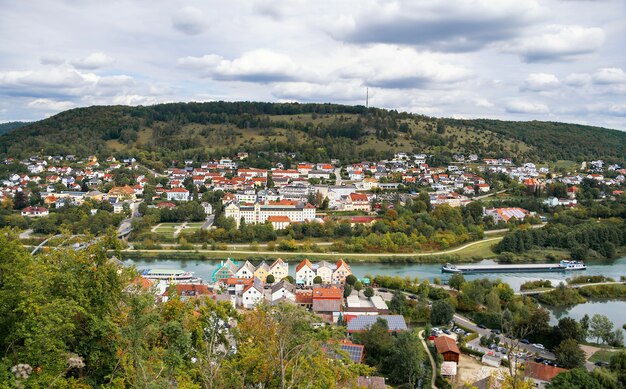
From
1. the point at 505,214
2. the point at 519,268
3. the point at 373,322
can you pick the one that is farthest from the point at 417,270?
the point at 505,214

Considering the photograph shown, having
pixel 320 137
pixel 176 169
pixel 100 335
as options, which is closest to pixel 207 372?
pixel 100 335

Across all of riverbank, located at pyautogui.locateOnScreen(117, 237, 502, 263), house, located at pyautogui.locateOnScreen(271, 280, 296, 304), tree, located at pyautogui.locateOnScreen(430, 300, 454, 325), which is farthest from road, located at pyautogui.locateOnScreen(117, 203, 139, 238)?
tree, located at pyautogui.locateOnScreen(430, 300, 454, 325)

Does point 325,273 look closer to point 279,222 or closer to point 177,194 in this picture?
point 279,222

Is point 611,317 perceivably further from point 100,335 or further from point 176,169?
point 176,169

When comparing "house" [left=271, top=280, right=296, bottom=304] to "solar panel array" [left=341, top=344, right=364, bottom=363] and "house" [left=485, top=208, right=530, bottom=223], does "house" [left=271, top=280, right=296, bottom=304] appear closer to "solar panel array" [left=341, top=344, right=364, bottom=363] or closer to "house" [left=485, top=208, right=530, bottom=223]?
"solar panel array" [left=341, top=344, right=364, bottom=363]

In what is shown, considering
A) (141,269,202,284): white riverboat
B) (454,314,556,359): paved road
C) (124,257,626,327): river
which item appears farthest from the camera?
(124,257,626,327): river
